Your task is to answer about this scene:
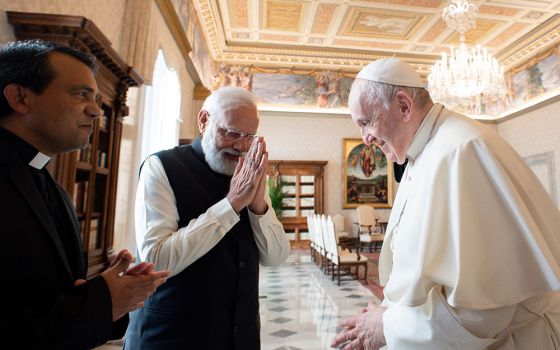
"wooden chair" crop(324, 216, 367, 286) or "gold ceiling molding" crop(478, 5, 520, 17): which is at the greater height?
"gold ceiling molding" crop(478, 5, 520, 17)

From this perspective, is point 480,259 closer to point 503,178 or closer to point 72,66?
point 503,178

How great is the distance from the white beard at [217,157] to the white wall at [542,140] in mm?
12413

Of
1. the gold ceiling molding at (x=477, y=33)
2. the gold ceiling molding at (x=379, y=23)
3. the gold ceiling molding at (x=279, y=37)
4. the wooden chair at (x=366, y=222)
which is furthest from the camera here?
the wooden chair at (x=366, y=222)

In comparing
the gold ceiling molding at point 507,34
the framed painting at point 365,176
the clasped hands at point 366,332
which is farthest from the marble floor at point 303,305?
the gold ceiling molding at point 507,34

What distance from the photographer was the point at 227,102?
61.2 inches

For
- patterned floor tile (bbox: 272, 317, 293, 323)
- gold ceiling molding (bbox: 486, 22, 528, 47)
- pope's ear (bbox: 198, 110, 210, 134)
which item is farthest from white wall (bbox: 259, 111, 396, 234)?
pope's ear (bbox: 198, 110, 210, 134)

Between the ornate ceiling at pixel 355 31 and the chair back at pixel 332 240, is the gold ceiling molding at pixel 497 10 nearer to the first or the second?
the ornate ceiling at pixel 355 31

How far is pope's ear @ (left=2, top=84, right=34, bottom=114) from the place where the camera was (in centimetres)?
95

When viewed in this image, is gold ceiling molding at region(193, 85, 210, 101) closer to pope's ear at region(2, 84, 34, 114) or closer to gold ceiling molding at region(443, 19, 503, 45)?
gold ceiling molding at region(443, 19, 503, 45)

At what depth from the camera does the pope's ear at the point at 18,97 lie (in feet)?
3.13

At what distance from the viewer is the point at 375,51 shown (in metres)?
11.3

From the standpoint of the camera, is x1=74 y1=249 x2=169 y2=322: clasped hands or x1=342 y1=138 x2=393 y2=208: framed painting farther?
x1=342 y1=138 x2=393 y2=208: framed painting

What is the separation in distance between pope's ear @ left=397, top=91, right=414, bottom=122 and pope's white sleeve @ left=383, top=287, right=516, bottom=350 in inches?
28.5

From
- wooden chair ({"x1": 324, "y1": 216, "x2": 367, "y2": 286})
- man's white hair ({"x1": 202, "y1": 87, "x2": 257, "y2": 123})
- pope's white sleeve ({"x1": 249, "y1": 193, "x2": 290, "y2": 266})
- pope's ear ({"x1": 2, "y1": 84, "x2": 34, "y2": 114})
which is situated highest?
man's white hair ({"x1": 202, "y1": 87, "x2": 257, "y2": 123})
